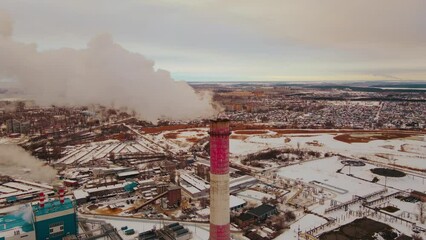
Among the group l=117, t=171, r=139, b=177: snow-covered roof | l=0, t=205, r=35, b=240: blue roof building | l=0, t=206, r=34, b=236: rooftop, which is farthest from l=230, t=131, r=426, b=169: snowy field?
l=0, t=205, r=35, b=240: blue roof building

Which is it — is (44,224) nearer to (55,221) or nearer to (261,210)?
(55,221)

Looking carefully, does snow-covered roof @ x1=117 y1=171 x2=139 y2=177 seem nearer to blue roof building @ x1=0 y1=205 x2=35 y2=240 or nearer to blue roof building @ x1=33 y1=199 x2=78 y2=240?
blue roof building @ x1=0 y1=205 x2=35 y2=240

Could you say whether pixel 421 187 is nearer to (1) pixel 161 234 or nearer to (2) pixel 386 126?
(1) pixel 161 234

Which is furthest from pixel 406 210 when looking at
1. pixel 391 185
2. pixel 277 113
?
pixel 277 113

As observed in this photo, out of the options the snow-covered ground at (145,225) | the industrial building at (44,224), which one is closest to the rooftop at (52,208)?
the industrial building at (44,224)

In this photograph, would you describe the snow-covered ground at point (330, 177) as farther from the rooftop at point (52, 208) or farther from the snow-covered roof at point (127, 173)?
the rooftop at point (52, 208)

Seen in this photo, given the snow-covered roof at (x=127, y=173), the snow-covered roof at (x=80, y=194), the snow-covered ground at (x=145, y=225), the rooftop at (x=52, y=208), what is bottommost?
the snow-covered ground at (x=145, y=225)
